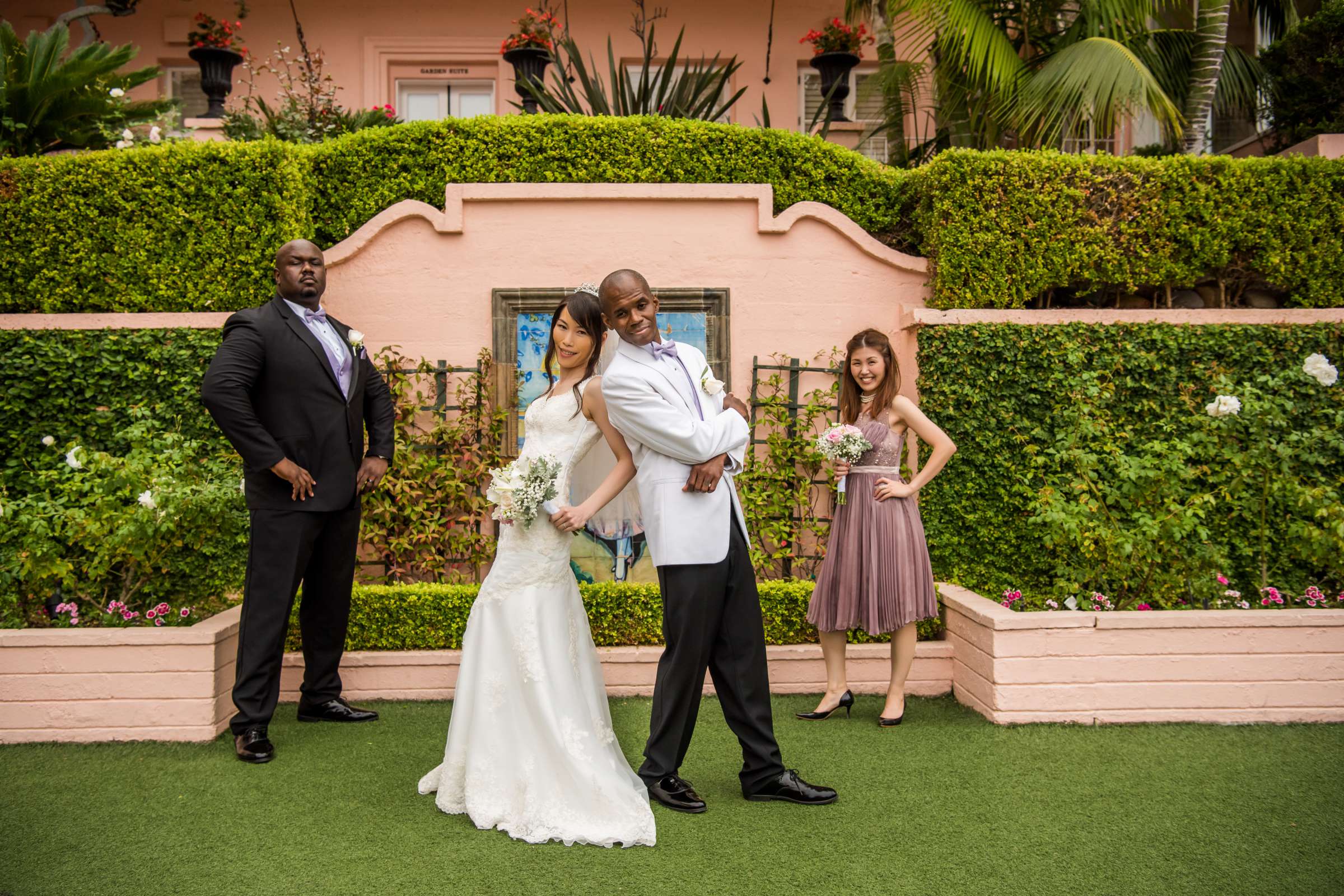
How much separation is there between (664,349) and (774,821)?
182cm

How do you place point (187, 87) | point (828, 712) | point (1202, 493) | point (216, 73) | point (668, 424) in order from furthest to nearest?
1. point (187, 87)
2. point (216, 73)
3. point (1202, 493)
4. point (828, 712)
5. point (668, 424)

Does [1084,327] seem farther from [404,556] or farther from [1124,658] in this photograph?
[404,556]

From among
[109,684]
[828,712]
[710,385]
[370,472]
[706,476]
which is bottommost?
[828,712]

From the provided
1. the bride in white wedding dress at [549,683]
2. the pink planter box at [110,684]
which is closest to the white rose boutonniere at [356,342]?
the bride in white wedding dress at [549,683]

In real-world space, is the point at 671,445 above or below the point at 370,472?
above

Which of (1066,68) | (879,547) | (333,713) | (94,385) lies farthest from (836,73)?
(333,713)

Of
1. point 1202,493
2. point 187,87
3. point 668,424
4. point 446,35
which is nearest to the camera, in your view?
point 668,424

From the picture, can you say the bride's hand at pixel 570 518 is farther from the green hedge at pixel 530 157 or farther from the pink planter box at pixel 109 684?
the green hedge at pixel 530 157

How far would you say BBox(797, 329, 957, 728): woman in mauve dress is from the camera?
4.69m

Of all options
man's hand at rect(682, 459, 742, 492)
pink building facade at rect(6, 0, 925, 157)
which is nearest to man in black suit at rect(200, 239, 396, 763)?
man's hand at rect(682, 459, 742, 492)

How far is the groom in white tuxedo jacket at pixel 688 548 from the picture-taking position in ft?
11.2

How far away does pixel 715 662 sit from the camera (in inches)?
141

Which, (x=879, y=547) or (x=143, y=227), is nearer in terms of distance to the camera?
(x=879, y=547)

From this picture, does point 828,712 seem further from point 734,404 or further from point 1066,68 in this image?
point 1066,68
